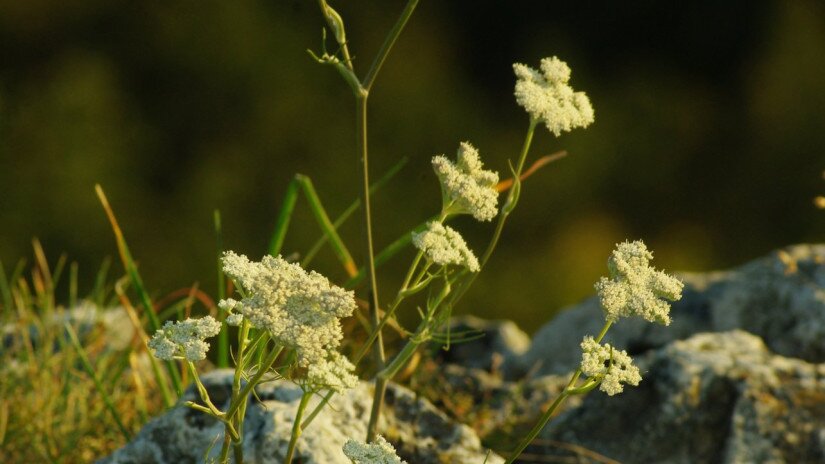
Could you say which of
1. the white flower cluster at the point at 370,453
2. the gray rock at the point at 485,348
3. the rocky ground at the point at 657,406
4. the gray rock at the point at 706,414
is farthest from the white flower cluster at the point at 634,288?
the gray rock at the point at 485,348

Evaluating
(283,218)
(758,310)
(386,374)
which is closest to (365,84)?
(386,374)

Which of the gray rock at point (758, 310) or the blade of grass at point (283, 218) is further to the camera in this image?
the gray rock at point (758, 310)

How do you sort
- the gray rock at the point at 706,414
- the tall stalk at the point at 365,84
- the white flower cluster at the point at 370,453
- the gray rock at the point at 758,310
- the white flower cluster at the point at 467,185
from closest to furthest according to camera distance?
the white flower cluster at the point at 370,453 → the white flower cluster at the point at 467,185 → the tall stalk at the point at 365,84 → the gray rock at the point at 706,414 → the gray rock at the point at 758,310

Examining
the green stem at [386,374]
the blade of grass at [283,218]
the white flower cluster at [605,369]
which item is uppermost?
the blade of grass at [283,218]

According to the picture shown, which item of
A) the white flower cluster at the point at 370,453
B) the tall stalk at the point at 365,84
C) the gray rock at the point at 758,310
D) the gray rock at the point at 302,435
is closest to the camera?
the white flower cluster at the point at 370,453

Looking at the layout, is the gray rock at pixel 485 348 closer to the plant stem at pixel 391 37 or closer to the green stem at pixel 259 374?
the plant stem at pixel 391 37

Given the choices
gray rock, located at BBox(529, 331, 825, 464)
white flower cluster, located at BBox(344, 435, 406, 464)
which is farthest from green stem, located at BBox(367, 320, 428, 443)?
gray rock, located at BBox(529, 331, 825, 464)

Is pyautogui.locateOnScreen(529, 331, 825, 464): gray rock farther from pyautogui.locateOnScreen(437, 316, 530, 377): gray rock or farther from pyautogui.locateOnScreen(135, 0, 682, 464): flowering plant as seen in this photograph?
pyautogui.locateOnScreen(437, 316, 530, 377): gray rock
